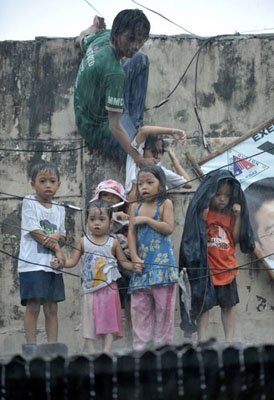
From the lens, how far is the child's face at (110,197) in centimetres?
775

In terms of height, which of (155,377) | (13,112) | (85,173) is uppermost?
(13,112)

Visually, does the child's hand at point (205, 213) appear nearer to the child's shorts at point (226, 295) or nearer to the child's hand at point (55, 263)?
the child's shorts at point (226, 295)

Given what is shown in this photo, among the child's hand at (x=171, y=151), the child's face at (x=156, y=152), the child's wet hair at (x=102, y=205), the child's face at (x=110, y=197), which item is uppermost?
the child's hand at (x=171, y=151)

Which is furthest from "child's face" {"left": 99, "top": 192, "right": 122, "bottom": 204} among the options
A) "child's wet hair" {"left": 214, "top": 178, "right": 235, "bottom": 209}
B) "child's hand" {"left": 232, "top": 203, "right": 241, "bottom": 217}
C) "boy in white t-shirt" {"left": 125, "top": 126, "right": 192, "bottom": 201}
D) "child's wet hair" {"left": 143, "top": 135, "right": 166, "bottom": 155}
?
"child's hand" {"left": 232, "top": 203, "right": 241, "bottom": 217}

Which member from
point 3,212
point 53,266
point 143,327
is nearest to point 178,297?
point 143,327

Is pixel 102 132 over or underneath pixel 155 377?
over

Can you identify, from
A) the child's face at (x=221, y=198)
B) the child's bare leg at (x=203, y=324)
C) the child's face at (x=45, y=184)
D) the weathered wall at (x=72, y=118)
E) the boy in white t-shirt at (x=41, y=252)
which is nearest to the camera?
the boy in white t-shirt at (x=41, y=252)

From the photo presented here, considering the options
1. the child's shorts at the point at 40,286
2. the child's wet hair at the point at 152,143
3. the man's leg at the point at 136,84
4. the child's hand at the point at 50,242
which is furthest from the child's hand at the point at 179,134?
the child's shorts at the point at 40,286

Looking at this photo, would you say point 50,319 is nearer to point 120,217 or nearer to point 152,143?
point 120,217

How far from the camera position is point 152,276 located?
737 cm

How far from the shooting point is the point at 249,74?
8820 millimetres

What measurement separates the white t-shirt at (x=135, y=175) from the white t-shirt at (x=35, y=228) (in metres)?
0.70

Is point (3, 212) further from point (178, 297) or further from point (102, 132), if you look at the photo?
point (178, 297)

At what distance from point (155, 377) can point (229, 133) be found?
20.1 feet
